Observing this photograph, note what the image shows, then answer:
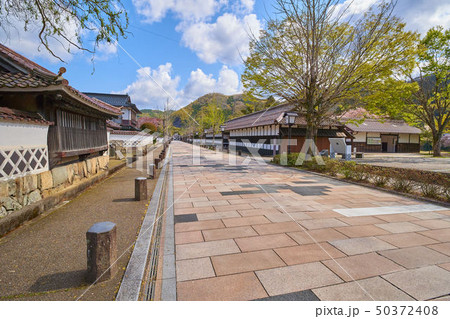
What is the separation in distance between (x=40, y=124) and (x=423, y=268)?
27.0ft

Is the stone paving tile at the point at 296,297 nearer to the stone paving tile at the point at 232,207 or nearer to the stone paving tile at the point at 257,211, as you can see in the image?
the stone paving tile at the point at 257,211

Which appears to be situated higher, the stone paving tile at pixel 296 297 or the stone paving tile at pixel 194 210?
the stone paving tile at pixel 296 297

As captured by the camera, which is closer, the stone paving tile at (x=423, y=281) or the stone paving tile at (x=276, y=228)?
the stone paving tile at (x=423, y=281)

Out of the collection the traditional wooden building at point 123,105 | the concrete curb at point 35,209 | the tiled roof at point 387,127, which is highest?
the traditional wooden building at point 123,105

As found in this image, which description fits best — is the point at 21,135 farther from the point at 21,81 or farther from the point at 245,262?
the point at 245,262

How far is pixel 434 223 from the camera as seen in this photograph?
4672 millimetres

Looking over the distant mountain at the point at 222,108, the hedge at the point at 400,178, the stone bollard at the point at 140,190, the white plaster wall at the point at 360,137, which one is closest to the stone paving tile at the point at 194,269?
the stone bollard at the point at 140,190

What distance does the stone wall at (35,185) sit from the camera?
446 centimetres

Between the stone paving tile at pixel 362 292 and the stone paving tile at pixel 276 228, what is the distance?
64.2 inches

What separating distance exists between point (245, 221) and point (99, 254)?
9.38 feet

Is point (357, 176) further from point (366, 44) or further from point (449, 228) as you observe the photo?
point (366, 44)

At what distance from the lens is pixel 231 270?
2.95m

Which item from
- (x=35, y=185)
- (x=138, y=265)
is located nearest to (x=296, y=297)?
(x=138, y=265)
